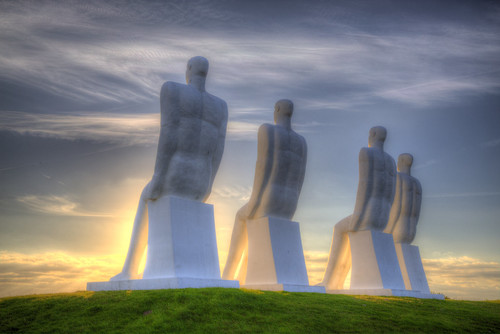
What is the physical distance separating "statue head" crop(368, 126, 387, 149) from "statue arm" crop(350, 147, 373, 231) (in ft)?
3.56

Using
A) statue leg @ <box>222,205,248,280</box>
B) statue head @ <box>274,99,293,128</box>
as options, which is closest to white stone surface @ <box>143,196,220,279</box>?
statue leg @ <box>222,205,248,280</box>

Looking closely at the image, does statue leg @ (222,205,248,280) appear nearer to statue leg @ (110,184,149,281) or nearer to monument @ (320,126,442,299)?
statue leg @ (110,184,149,281)

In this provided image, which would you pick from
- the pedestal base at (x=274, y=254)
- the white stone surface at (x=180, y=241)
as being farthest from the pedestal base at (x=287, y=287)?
the white stone surface at (x=180, y=241)

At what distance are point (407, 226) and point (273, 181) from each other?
27.0 ft

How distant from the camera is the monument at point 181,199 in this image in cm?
1288

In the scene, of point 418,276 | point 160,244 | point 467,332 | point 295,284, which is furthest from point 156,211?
point 418,276

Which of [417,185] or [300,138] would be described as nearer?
[300,138]

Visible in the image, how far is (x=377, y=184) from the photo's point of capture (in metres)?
18.5

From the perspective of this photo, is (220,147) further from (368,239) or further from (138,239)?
(368,239)

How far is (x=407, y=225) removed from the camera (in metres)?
21.3

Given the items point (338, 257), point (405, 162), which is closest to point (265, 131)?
point (338, 257)

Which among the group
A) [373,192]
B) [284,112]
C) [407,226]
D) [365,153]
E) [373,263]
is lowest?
[373,263]

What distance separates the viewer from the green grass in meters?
9.30

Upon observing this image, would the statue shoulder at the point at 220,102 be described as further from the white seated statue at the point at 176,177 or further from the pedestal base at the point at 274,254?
the pedestal base at the point at 274,254
